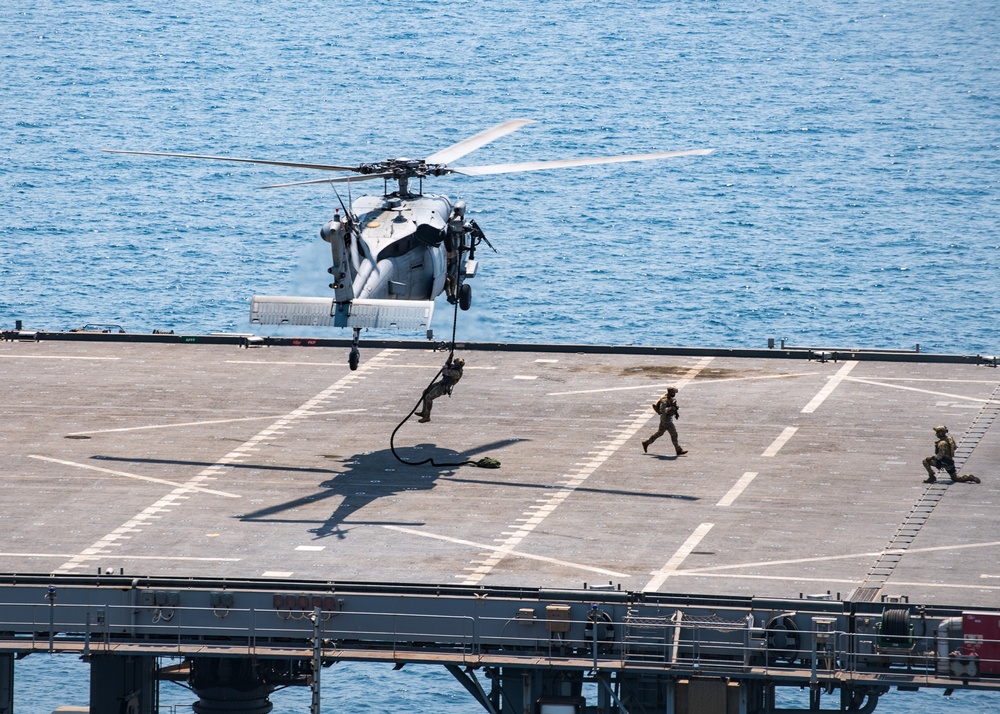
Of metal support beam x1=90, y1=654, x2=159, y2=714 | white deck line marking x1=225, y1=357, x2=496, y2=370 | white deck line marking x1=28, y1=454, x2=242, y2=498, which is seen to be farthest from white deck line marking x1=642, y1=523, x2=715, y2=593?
white deck line marking x1=225, y1=357, x2=496, y2=370

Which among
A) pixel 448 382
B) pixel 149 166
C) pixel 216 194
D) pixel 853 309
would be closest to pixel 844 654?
pixel 448 382

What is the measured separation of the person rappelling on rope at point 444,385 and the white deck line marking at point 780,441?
10.1 metres

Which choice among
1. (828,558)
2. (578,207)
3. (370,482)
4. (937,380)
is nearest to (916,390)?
(937,380)

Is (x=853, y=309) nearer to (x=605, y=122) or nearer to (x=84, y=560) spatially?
(x=605, y=122)

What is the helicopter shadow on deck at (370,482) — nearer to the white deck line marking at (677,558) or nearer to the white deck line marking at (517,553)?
the white deck line marking at (517,553)

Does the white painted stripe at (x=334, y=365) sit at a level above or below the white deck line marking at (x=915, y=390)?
below

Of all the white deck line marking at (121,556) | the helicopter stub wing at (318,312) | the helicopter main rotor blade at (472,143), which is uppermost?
the helicopter main rotor blade at (472,143)

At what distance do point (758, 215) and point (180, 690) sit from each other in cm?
8647

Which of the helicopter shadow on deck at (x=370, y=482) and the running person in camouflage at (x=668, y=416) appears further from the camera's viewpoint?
the running person in camouflage at (x=668, y=416)

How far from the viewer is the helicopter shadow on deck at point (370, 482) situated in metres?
54.2

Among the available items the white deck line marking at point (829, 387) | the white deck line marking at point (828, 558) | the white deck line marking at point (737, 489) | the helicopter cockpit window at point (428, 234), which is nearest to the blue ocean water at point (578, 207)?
the white deck line marking at point (829, 387)

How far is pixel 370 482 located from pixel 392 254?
692cm

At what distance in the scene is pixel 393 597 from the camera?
45.8m

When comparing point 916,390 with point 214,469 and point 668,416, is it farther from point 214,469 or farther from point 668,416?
point 214,469
